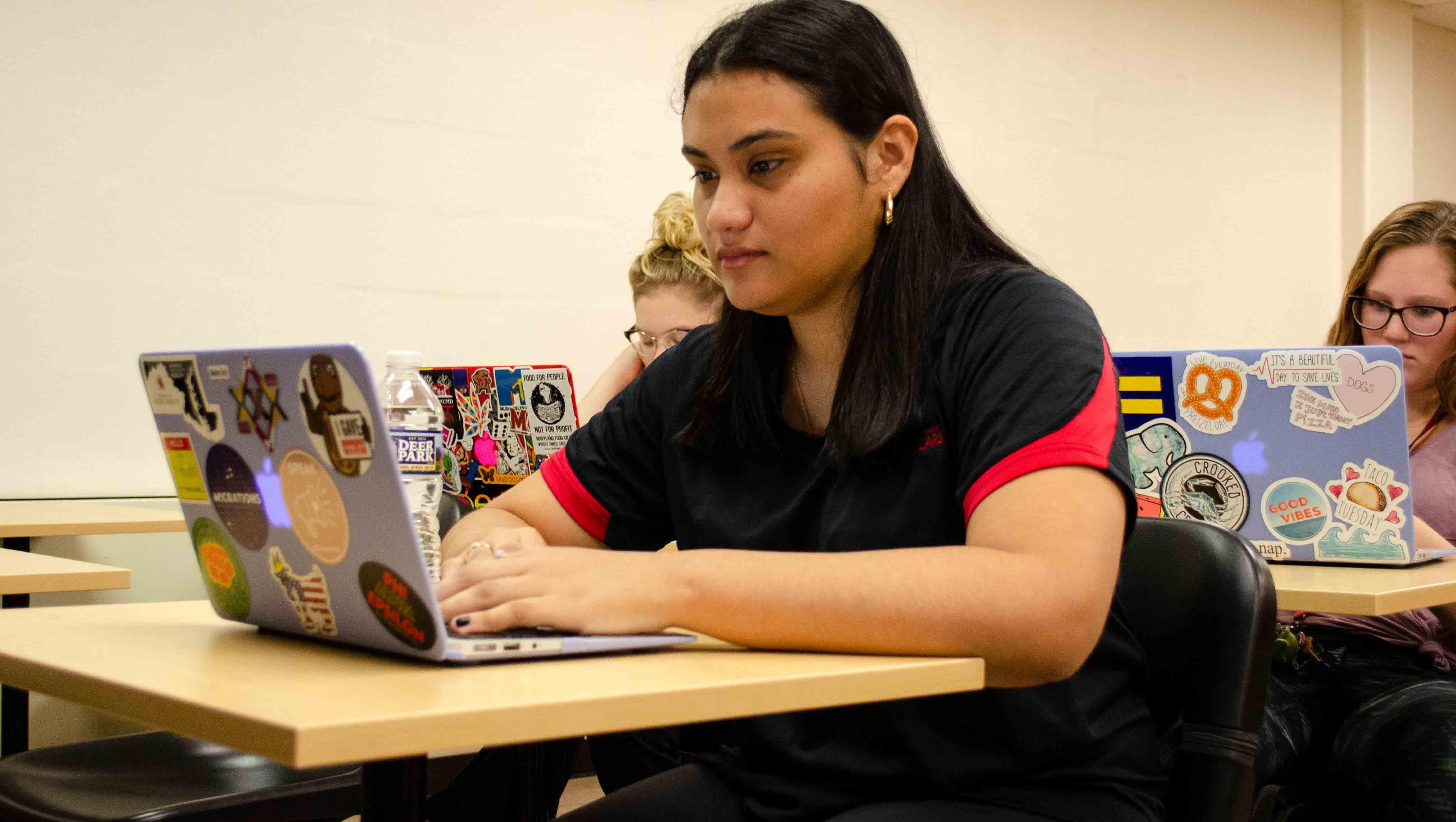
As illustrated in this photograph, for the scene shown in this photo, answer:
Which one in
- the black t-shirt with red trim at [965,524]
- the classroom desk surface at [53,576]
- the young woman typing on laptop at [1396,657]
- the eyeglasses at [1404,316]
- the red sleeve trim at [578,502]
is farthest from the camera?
the eyeglasses at [1404,316]

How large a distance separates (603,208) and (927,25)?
4.48 feet

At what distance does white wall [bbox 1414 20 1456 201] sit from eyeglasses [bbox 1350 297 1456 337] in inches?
144

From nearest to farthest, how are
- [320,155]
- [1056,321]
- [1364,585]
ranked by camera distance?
[1056,321], [1364,585], [320,155]

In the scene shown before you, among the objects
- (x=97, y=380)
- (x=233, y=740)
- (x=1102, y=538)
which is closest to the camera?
(x=233, y=740)

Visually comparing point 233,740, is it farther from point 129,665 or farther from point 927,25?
point 927,25

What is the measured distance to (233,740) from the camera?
575 millimetres

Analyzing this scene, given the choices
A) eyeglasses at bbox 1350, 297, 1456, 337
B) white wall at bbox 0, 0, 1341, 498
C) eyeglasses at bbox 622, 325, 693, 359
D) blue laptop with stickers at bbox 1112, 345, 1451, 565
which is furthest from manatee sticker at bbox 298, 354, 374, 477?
white wall at bbox 0, 0, 1341, 498

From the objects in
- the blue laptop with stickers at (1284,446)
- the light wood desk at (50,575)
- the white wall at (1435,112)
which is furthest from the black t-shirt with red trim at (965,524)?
the white wall at (1435,112)

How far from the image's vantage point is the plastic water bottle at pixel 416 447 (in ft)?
3.96

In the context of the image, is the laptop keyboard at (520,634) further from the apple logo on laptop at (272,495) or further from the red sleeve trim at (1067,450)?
the red sleeve trim at (1067,450)

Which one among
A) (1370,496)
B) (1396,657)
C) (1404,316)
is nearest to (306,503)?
(1370,496)

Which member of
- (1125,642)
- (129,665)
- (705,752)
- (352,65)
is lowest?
(705,752)

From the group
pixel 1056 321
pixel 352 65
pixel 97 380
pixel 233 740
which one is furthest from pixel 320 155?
pixel 233 740

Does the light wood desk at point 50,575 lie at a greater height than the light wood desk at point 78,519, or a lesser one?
greater
